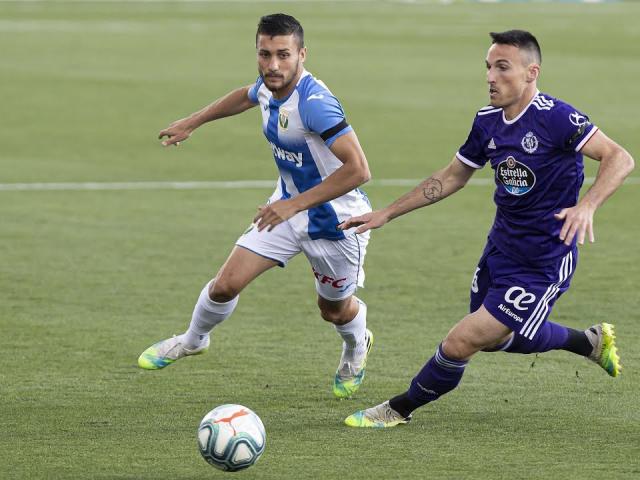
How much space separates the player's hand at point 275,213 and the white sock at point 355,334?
1.29 m

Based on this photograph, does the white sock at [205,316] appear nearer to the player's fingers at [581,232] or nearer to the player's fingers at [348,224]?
the player's fingers at [348,224]

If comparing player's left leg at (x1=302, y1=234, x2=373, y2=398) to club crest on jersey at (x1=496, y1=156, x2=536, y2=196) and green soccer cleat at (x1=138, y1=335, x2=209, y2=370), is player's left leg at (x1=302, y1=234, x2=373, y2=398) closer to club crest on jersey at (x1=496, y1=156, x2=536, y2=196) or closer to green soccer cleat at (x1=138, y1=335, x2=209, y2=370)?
green soccer cleat at (x1=138, y1=335, x2=209, y2=370)

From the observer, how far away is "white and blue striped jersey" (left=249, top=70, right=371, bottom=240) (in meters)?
7.88

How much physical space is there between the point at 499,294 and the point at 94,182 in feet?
35.9

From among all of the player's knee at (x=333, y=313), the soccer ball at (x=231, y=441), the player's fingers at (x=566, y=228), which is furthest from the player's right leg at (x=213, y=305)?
the player's fingers at (x=566, y=228)

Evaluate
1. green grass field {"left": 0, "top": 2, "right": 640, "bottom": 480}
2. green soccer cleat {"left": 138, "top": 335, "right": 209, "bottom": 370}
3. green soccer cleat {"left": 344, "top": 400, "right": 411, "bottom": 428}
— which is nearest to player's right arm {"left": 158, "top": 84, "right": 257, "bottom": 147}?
green soccer cleat {"left": 138, "top": 335, "right": 209, "bottom": 370}

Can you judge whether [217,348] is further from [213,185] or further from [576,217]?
[213,185]

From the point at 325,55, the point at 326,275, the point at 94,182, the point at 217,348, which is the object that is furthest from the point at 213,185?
the point at 325,55

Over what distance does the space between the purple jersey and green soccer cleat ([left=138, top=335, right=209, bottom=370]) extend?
2192 millimetres

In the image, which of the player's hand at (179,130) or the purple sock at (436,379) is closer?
the purple sock at (436,379)

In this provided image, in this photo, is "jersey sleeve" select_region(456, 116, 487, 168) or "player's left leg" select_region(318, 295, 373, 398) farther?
"player's left leg" select_region(318, 295, 373, 398)

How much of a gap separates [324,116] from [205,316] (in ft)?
4.95

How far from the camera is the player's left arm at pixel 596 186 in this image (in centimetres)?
664

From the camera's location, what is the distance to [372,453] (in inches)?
277
